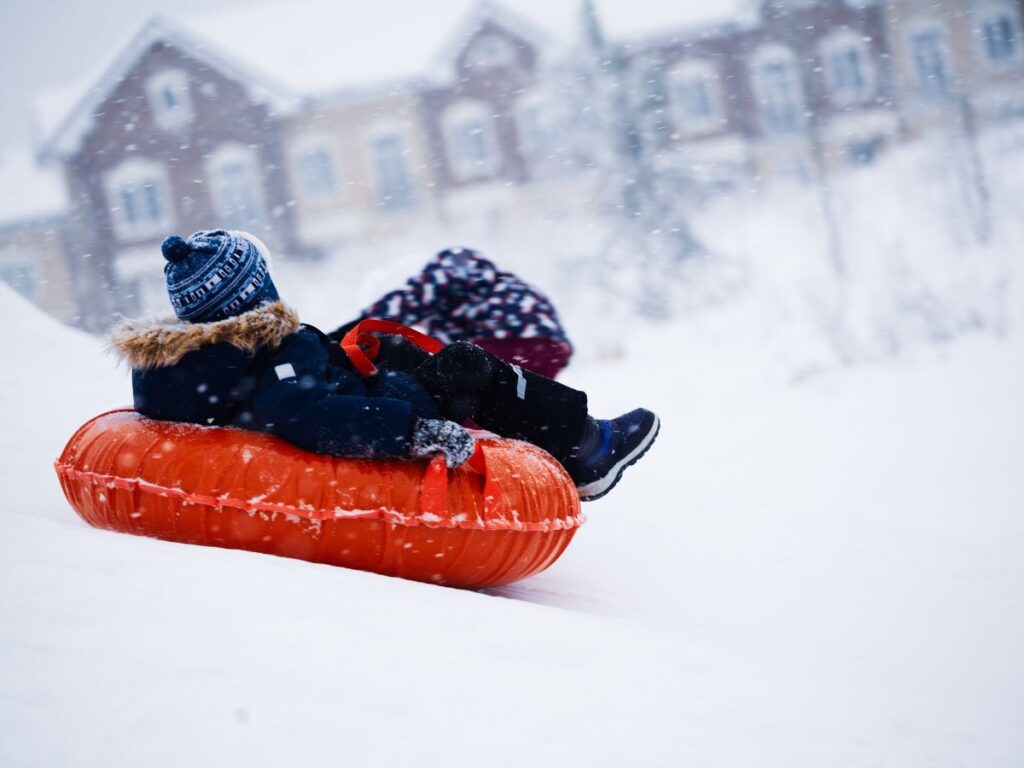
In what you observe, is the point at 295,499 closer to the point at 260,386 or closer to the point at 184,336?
the point at 260,386

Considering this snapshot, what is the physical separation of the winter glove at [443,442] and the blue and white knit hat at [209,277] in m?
0.64

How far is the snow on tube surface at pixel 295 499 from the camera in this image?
2.25 m

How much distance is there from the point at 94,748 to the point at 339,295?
16170 millimetres

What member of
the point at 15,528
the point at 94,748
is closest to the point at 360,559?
the point at 15,528

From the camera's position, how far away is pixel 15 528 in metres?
2.05

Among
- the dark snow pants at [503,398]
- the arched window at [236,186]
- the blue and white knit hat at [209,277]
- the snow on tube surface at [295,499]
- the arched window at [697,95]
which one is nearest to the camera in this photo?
the snow on tube surface at [295,499]

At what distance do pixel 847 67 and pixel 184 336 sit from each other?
23005mm

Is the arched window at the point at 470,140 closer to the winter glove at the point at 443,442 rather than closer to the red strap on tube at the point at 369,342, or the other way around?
the red strap on tube at the point at 369,342

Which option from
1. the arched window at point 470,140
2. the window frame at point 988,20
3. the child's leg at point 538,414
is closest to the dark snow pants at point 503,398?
the child's leg at point 538,414

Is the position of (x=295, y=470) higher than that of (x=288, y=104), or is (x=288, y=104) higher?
(x=288, y=104)

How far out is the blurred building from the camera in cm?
1942

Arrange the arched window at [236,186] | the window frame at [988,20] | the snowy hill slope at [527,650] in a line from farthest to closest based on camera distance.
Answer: the window frame at [988,20] < the arched window at [236,186] < the snowy hill slope at [527,650]

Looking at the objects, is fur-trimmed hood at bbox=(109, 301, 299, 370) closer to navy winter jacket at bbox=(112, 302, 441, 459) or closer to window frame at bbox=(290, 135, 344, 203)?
navy winter jacket at bbox=(112, 302, 441, 459)

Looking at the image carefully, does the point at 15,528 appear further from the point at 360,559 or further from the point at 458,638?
the point at 458,638
